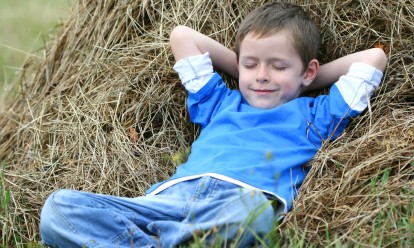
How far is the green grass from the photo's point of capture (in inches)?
306

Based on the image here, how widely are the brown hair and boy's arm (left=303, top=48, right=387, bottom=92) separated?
10cm

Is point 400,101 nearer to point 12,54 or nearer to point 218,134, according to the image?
point 218,134

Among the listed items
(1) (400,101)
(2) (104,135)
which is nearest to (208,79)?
(2) (104,135)

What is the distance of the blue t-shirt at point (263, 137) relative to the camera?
3719 mm

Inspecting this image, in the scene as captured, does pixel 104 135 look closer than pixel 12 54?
Yes

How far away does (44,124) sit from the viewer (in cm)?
454

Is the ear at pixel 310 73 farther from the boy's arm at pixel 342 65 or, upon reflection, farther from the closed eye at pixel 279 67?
the closed eye at pixel 279 67

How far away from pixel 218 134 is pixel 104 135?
2.31 feet

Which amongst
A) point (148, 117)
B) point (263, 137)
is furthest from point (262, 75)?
point (148, 117)

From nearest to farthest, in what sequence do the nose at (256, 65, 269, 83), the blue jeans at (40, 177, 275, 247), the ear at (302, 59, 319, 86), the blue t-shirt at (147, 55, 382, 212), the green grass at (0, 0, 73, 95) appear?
the blue jeans at (40, 177, 275, 247), the blue t-shirt at (147, 55, 382, 212), the nose at (256, 65, 269, 83), the ear at (302, 59, 319, 86), the green grass at (0, 0, 73, 95)

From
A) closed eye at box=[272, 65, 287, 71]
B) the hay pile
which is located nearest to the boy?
closed eye at box=[272, 65, 287, 71]

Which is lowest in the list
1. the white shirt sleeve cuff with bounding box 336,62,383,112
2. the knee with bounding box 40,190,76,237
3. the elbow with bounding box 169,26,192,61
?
the knee with bounding box 40,190,76,237

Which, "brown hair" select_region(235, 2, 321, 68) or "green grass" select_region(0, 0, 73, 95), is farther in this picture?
"green grass" select_region(0, 0, 73, 95)

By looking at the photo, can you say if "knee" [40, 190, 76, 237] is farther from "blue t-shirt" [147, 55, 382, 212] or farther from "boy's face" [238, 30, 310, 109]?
"boy's face" [238, 30, 310, 109]
